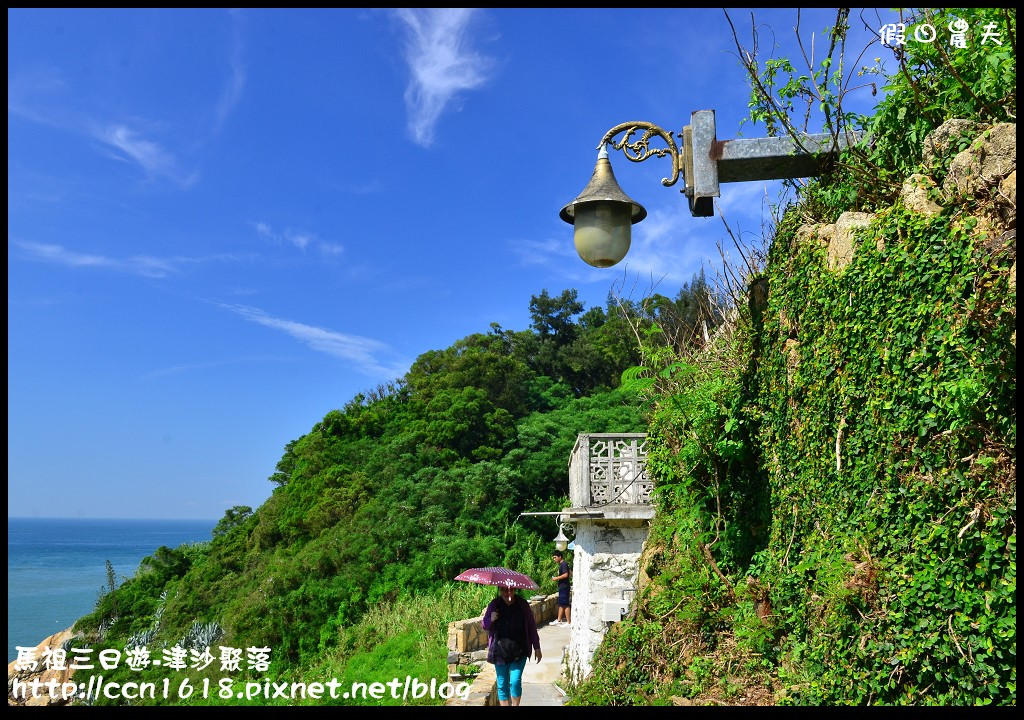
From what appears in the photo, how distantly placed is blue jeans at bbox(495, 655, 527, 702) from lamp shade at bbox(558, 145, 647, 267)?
4417 millimetres

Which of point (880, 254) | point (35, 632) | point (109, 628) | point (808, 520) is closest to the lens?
point (880, 254)

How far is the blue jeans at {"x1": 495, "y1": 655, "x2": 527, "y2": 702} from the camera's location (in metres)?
6.69

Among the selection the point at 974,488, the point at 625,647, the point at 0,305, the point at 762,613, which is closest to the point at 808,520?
the point at 762,613

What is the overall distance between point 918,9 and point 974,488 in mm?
3092

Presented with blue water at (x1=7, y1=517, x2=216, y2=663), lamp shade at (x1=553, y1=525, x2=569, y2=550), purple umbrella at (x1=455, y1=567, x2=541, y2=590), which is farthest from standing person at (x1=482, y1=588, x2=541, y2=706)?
lamp shade at (x1=553, y1=525, x2=569, y2=550)

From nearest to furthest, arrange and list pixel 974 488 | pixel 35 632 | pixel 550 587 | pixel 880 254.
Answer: pixel 974 488
pixel 880 254
pixel 550 587
pixel 35 632

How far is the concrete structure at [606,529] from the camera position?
10.2m

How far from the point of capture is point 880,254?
3.78 metres

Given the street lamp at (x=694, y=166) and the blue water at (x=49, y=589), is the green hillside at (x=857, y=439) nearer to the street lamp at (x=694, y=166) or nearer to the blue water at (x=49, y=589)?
the street lamp at (x=694, y=166)

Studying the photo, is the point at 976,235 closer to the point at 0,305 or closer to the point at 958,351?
the point at 958,351

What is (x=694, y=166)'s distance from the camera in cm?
429

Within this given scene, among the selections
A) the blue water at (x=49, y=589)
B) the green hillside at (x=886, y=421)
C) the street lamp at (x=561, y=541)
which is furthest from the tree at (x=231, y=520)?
the green hillside at (x=886, y=421)

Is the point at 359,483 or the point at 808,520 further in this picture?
the point at 359,483

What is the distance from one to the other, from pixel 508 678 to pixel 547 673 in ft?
16.1
